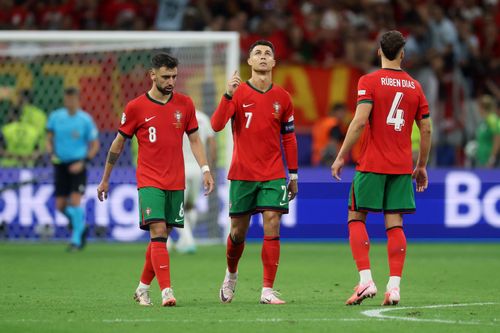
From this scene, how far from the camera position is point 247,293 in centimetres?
1154

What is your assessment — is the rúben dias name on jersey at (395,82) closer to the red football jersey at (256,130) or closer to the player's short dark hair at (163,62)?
the red football jersey at (256,130)

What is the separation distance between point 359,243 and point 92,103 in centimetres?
1121

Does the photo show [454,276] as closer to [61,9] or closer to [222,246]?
[222,246]

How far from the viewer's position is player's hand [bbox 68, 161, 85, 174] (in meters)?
17.9

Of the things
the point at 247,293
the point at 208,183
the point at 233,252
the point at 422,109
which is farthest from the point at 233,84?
the point at 247,293

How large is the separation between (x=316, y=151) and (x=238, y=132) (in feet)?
36.7

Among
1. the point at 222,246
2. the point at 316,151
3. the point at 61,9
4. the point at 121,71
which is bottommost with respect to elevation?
the point at 222,246

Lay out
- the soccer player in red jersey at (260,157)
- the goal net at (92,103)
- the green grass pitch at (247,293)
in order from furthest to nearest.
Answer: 1. the goal net at (92,103)
2. the soccer player in red jersey at (260,157)
3. the green grass pitch at (247,293)

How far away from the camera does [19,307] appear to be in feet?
32.7

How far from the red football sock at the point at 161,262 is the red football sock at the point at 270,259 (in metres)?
0.87

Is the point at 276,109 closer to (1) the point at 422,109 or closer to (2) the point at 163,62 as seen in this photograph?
(2) the point at 163,62

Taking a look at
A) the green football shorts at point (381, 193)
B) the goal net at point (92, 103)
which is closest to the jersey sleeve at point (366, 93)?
the green football shorts at point (381, 193)

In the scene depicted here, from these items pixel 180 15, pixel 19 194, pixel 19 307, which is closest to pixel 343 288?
pixel 19 307

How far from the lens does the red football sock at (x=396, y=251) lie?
9.91 metres
